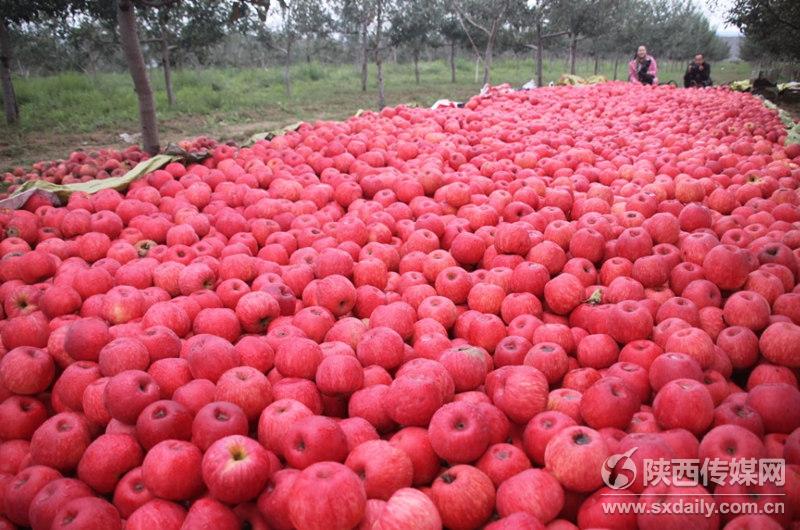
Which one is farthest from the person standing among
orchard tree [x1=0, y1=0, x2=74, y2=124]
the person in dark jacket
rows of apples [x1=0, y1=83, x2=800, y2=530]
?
orchard tree [x1=0, y1=0, x2=74, y2=124]

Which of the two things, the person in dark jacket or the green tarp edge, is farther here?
the person in dark jacket

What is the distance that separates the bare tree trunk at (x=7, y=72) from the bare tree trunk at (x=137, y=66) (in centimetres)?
1028

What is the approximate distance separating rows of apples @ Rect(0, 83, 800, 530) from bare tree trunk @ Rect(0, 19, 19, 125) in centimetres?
1228

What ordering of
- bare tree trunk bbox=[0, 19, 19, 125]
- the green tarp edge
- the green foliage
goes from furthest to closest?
the green foliage < bare tree trunk bbox=[0, 19, 19, 125] < the green tarp edge

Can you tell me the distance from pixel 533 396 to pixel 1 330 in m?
3.24

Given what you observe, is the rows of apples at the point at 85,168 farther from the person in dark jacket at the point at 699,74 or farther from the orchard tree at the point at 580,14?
the orchard tree at the point at 580,14

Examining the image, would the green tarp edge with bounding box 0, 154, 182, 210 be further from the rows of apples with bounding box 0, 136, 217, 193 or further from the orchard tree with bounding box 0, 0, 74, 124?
the orchard tree with bounding box 0, 0, 74, 124

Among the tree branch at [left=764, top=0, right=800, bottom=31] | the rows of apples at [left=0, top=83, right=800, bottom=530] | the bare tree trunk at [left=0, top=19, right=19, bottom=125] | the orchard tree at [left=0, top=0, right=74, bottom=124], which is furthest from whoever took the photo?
the tree branch at [left=764, top=0, right=800, bottom=31]

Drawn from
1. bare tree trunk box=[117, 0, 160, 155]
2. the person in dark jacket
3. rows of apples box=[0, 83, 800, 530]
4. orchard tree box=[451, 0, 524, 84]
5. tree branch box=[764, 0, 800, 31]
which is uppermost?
orchard tree box=[451, 0, 524, 84]

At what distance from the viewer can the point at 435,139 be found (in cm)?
693

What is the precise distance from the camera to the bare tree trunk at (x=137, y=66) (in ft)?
20.8

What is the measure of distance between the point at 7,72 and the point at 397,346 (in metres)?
16.7

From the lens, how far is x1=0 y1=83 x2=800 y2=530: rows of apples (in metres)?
2.04

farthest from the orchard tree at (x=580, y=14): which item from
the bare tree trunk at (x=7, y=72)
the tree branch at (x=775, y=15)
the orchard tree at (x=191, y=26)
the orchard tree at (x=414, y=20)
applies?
the bare tree trunk at (x=7, y=72)
